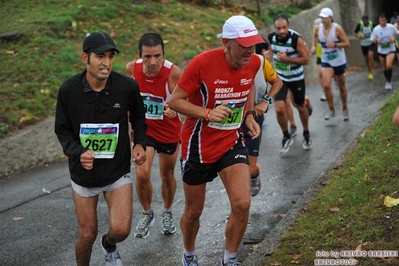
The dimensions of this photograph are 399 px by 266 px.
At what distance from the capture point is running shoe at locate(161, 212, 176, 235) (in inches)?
294

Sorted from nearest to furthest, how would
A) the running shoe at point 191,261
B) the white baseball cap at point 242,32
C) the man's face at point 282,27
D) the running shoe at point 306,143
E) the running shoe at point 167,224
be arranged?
the white baseball cap at point 242,32 < the running shoe at point 191,261 < the running shoe at point 167,224 < the man's face at point 282,27 < the running shoe at point 306,143

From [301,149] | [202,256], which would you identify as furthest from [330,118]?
[202,256]

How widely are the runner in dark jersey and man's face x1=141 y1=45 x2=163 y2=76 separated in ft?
4.13

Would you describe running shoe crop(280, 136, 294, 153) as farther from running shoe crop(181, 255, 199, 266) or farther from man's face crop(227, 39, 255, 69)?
man's face crop(227, 39, 255, 69)

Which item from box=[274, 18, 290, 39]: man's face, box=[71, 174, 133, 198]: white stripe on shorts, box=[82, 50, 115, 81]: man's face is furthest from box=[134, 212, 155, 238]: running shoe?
box=[274, 18, 290, 39]: man's face

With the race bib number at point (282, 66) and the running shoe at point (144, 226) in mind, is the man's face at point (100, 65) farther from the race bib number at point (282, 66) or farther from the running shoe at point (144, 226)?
the race bib number at point (282, 66)

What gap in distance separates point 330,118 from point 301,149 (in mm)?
2871

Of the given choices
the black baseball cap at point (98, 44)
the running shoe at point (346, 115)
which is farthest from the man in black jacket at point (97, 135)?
the running shoe at point (346, 115)

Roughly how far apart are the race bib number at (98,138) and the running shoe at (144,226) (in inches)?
75.1

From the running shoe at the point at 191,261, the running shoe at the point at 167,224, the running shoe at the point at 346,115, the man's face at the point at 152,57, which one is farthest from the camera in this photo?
the running shoe at the point at 346,115

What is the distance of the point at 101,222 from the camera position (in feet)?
26.4

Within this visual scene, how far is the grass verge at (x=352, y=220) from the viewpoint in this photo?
18.1ft

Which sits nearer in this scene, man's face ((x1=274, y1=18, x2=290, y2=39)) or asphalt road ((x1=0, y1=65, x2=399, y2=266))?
asphalt road ((x1=0, y1=65, x2=399, y2=266))

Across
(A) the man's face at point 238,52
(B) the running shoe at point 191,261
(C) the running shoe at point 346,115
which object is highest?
(A) the man's face at point 238,52
